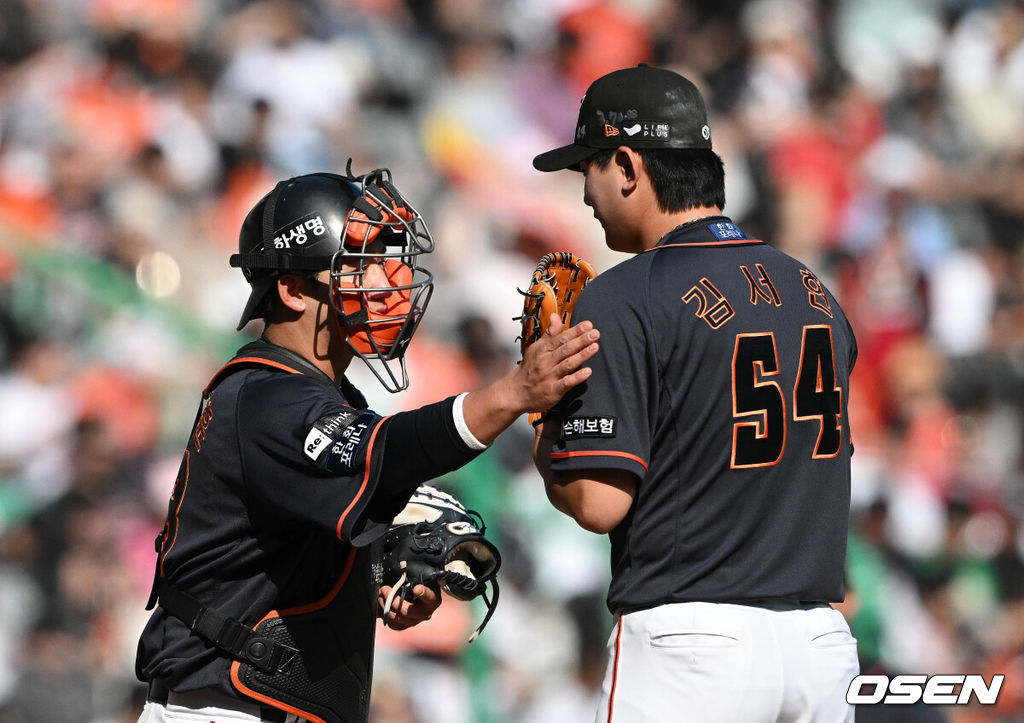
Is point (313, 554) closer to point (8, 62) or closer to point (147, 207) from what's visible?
point (147, 207)

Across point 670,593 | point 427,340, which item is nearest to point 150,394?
point 427,340

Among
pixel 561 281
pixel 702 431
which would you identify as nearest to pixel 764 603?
pixel 702 431

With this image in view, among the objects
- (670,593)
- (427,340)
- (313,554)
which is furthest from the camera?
(427,340)

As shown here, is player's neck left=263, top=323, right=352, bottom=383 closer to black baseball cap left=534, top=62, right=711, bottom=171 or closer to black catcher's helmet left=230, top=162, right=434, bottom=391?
black catcher's helmet left=230, top=162, right=434, bottom=391

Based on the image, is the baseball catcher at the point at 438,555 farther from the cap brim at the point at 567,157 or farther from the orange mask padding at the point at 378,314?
the cap brim at the point at 567,157

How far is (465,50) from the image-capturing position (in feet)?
23.2

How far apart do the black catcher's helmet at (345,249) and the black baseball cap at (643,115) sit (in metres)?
0.48

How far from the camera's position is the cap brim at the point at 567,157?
9.44ft

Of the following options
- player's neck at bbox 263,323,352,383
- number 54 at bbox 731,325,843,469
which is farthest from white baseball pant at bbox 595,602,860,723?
player's neck at bbox 263,323,352,383

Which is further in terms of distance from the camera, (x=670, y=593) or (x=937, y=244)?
(x=937, y=244)

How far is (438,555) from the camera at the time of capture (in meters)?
2.95

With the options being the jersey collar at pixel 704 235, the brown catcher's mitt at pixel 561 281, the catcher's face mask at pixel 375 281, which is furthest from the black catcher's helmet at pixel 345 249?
the jersey collar at pixel 704 235

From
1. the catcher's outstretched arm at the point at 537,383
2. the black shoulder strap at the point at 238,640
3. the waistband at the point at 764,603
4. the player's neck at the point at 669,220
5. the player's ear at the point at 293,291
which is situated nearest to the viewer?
the catcher's outstretched arm at the point at 537,383

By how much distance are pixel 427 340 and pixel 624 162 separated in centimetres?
371
